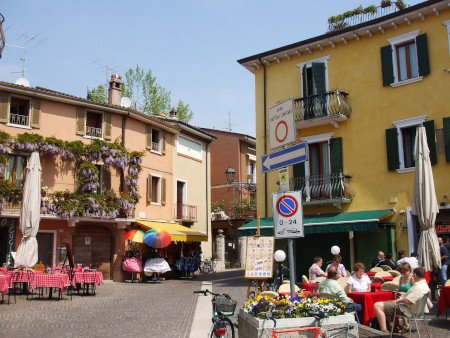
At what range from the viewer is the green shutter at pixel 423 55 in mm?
17234

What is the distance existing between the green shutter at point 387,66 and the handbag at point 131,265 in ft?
43.7

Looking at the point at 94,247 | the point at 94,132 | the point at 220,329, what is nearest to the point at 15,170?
the point at 94,132

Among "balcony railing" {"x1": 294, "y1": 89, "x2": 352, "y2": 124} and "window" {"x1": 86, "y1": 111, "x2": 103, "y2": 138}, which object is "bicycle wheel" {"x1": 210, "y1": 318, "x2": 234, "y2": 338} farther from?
"window" {"x1": 86, "y1": 111, "x2": 103, "y2": 138}

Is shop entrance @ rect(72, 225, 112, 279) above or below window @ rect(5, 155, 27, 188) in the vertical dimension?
below

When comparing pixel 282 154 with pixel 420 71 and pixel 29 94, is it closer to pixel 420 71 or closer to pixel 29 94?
pixel 420 71

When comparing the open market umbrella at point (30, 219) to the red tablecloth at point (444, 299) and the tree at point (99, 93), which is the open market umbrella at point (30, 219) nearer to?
the red tablecloth at point (444, 299)

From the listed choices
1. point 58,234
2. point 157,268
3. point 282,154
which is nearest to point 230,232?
point 157,268

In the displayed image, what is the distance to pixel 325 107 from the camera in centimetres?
1908

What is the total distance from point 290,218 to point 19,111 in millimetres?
19197

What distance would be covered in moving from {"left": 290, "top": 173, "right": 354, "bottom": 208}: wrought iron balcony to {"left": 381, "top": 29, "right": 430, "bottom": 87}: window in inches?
156

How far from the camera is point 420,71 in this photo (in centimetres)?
1739

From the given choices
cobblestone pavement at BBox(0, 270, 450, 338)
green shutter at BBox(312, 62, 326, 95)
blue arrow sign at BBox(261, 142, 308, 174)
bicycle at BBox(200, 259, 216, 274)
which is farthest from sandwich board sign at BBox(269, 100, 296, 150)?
bicycle at BBox(200, 259, 216, 274)

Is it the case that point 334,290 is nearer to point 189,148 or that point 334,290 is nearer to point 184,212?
point 184,212

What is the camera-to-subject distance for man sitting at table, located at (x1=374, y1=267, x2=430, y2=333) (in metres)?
7.83
